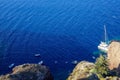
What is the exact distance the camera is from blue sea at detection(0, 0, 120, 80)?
9925cm


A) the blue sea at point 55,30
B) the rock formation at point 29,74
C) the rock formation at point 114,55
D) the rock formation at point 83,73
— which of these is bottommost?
the blue sea at point 55,30

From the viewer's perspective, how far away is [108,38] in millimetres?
110188

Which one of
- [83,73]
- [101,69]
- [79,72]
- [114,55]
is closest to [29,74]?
[83,73]

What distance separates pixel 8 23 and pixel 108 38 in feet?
147

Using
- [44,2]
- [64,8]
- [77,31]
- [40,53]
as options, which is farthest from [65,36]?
[44,2]

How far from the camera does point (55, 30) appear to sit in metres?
117

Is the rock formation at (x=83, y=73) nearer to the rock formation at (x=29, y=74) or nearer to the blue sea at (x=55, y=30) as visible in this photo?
the rock formation at (x=29, y=74)

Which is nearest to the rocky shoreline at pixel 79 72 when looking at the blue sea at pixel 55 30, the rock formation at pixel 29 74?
the rock formation at pixel 29 74

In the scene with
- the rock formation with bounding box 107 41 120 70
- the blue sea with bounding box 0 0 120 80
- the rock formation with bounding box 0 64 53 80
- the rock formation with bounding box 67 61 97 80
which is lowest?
the blue sea with bounding box 0 0 120 80

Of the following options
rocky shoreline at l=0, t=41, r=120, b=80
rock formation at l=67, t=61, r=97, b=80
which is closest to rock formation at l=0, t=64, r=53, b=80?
rocky shoreline at l=0, t=41, r=120, b=80

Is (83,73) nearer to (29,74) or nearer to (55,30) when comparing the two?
(29,74)

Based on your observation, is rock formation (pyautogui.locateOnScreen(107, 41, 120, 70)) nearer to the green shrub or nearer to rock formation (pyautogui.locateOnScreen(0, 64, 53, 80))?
the green shrub

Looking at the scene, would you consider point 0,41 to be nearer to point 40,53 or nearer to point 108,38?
point 40,53

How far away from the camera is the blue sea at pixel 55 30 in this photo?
326ft
